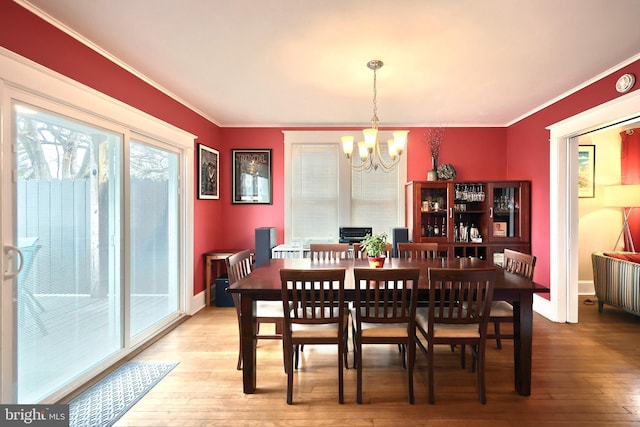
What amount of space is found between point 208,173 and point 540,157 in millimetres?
4271

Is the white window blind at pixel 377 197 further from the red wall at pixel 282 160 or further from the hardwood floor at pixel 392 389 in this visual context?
the hardwood floor at pixel 392 389

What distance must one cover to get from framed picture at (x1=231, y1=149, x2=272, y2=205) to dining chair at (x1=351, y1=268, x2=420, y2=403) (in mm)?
2905

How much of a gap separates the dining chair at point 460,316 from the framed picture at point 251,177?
3.16 metres

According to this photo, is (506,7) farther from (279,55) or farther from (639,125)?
(639,125)

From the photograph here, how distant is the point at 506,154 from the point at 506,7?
331 cm

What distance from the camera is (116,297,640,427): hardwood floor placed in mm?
1952

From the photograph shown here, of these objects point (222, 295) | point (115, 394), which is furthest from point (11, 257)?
point (222, 295)

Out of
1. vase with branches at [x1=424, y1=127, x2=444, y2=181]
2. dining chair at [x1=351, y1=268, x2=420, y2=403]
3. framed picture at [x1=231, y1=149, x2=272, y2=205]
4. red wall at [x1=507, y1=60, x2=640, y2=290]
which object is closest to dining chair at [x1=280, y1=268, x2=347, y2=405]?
dining chair at [x1=351, y1=268, x2=420, y2=403]

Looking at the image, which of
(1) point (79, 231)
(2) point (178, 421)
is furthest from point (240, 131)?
(2) point (178, 421)

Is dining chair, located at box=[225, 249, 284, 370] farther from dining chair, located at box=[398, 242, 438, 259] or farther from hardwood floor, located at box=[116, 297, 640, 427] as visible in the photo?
dining chair, located at box=[398, 242, 438, 259]

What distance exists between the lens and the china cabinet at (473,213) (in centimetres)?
419

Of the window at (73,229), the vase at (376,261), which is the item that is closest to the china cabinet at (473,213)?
the vase at (376,261)

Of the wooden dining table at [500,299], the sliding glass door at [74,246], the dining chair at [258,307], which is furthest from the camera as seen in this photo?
the dining chair at [258,307]

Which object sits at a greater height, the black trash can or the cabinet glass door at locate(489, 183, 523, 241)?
the cabinet glass door at locate(489, 183, 523, 241)
